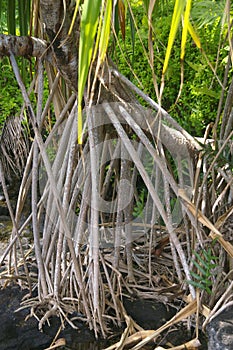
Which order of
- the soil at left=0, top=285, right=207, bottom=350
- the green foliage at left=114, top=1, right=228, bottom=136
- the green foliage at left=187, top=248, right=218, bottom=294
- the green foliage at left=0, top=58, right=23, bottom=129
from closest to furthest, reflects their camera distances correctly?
the green foliage at left=187, top=248, right=218, bottom=294
the soil at left=0, top=285, right=207, bottom=350
the green foliage at left=114, top=1, right=228, bottom=136
the green foliage at left=0, top=58, right=23, bottom=129

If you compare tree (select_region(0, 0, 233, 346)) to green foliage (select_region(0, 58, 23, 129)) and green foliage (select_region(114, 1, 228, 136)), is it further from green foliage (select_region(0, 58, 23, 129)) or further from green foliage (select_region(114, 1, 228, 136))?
green foliage (select_region(0, 58, 23, 129))

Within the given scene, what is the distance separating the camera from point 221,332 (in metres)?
1.64

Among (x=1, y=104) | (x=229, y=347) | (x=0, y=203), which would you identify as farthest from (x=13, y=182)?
(x=229, y=347)

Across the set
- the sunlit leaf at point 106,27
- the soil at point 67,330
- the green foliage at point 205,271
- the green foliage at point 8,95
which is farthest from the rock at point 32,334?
the green foliage at point 8,95

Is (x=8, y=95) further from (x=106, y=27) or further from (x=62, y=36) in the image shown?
(x=106, y=27)

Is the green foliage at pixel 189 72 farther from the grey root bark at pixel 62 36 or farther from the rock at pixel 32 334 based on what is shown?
the rock at pixel 32 334

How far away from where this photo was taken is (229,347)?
Result: 5.23ft

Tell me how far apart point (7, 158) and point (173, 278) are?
158 cm

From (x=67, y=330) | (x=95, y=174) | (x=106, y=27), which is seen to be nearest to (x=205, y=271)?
(x=95, y=174)

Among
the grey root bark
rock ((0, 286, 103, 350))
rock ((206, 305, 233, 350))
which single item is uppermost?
the grey root bark

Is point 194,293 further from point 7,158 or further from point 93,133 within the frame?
point 7,158

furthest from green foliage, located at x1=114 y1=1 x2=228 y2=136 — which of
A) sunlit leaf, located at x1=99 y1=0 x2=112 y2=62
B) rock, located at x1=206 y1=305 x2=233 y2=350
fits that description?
sunlit leaf, located at x1=99 y1=0 x2=112 y2=62

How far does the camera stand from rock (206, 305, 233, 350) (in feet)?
5.28

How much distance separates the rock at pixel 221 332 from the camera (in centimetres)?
161
